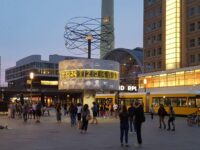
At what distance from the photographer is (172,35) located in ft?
307

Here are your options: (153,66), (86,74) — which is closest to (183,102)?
(86,74)

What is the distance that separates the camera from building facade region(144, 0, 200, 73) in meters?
88.9

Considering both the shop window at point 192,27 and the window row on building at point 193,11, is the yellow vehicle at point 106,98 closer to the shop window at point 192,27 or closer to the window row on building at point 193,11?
the shop window at point 192,27

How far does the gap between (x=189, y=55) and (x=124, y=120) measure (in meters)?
71.9

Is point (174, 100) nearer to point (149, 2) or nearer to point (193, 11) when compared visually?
point (193, 11)

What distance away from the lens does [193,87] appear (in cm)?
8094

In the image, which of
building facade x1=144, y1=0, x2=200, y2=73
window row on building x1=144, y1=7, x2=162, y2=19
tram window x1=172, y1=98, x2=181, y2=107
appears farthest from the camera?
window row on building x1=144, y1=7, x2=162, y2=19

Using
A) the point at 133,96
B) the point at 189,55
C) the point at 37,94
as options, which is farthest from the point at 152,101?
the point at 37,94

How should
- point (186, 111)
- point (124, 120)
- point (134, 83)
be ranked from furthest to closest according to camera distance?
1. point (134, 83)
2. point (186, 111)
3. point (124, 120)

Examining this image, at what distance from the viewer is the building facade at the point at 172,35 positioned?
3499 inches

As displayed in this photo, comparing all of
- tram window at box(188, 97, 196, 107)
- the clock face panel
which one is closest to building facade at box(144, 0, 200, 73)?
tram window at box(188, 97, 196, 107)

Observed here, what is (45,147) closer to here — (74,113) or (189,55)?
(74,113)

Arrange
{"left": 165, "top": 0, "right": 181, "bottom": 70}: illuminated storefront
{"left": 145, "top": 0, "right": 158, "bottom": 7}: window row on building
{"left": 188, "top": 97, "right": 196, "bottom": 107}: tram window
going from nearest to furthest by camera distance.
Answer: {"left": 188, "top": 97, "right": 196, "bottom": 107}: tram window → {"left": 165, "top": 0, "right": 181, "bottom": 70}: illuminated storefront → {"left": 145, "top": 0, "right": 158, "bottom": 7}: window row on building

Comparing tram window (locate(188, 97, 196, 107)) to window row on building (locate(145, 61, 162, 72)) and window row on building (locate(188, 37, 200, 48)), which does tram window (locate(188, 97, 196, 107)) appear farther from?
window row on building (locate(145, 61, 162, 72))
